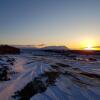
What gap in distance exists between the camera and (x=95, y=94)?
7039mm

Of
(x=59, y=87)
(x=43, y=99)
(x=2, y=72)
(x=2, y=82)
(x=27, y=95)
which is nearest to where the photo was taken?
(x=43, y=99)

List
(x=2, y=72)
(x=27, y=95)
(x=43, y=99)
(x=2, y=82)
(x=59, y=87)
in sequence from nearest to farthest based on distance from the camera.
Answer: (x=43, y=99)
(x=27, y=95)
(x=59, y=87)
(x=2, y=82)
(x=2, y=72)

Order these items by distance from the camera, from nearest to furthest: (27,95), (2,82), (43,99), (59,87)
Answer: (43,99), (27,95), (59,87), (2,82)

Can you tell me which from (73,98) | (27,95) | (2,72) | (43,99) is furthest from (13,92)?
(2,72)

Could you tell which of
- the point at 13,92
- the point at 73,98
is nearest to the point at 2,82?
the point at 13,92

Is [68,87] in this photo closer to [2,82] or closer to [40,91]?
[40,91]

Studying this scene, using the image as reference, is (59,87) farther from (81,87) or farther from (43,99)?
(43,99)

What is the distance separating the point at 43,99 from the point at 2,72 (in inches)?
183

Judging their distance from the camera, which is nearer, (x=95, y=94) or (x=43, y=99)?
(x=43, y=99)

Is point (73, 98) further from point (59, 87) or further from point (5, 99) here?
point (5, 99)

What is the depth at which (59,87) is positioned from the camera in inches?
310

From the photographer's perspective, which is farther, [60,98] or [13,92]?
[13,92]

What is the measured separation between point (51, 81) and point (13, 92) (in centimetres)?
218

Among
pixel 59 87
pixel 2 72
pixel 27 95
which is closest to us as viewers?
pixel 27 95
